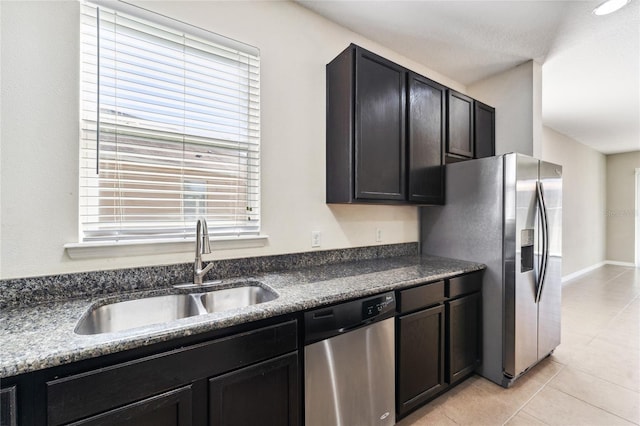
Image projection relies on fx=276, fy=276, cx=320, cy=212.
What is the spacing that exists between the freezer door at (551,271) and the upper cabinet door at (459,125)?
0.62 m

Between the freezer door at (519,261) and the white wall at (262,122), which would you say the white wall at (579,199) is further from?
the white wall at (262,122)

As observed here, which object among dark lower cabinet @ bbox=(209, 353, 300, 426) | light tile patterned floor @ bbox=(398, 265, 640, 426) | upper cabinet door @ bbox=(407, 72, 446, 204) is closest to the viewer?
dark lower cabinet @ bbox=(209, 353, 300, 426)

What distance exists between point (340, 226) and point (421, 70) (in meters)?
1.88

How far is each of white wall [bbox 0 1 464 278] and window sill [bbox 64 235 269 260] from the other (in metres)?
0.03

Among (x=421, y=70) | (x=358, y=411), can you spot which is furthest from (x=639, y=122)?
(x=358, y=411)

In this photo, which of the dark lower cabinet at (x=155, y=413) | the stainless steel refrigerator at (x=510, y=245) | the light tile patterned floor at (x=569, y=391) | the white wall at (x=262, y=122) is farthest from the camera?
the stainless steel refrigerator at (x=510, y=245)

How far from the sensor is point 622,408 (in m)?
1.87

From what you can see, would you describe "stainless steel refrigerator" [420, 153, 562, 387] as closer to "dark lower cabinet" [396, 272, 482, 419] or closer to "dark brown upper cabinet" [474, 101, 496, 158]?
"dark lower cabinet" [396, 272, 482, 419]

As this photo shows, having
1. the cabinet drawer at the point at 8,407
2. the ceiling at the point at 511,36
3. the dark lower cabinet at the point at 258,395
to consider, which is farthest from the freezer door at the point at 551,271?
the cabinet drawer at the point at 8,407

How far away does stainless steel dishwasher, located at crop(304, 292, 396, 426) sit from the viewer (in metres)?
1.34

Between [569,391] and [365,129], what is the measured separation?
2.45 metres

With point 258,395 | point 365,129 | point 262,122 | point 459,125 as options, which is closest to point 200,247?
point 258,395

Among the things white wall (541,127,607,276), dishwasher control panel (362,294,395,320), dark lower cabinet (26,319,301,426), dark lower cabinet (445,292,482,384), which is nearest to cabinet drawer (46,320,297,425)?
dark lower cabinet (26,319,301,426)

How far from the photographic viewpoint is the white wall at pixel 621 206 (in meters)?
6.33
